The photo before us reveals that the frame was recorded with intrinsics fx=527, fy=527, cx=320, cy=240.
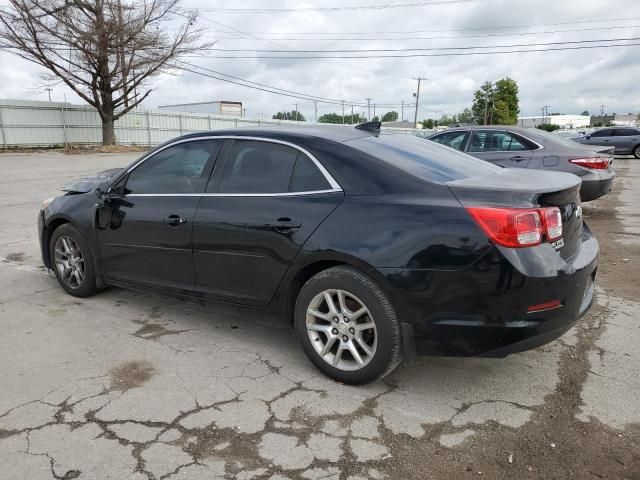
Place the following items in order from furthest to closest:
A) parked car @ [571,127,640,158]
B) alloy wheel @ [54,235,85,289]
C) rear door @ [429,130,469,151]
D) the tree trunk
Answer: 1. the tree trunk
2. parked car @ [571,127,640,158]
3. rear door @ [429,130,469,151]
4. alloy wheel @ [54,235,85,289]

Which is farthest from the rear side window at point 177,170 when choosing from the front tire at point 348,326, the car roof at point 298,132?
the front tire at point 348,326

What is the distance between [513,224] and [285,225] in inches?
53.5

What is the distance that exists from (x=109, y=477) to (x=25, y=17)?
31332 mm

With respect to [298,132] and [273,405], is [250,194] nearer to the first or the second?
[298,132]

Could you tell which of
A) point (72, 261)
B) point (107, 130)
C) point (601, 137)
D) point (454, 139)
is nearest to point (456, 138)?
point (454, 139)

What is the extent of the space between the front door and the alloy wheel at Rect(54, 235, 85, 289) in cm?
45

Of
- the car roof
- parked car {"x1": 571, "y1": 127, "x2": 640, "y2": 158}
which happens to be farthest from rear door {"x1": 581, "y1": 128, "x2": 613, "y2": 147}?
the car roof

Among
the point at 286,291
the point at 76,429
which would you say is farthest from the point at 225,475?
the point at 286,291

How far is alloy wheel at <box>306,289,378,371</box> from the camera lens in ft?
10.3

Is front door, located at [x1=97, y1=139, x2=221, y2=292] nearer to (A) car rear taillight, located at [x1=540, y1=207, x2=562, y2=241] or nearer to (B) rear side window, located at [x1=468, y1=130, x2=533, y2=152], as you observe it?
(A) car rear taillight, located at [x1=540, y1=207, x2=562, y2=241]

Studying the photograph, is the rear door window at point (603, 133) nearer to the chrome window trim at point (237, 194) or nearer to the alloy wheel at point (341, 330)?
the chrome window trim at point (237, 194)

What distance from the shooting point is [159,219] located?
4.00m

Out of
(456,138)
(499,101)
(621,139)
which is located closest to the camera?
(456,138)

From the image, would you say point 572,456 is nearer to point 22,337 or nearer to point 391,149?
point 391,149
